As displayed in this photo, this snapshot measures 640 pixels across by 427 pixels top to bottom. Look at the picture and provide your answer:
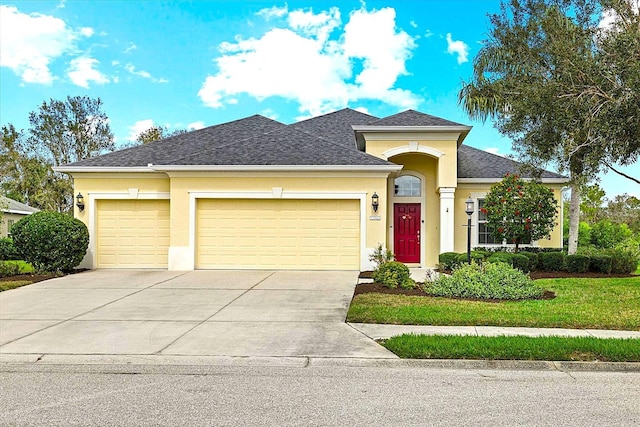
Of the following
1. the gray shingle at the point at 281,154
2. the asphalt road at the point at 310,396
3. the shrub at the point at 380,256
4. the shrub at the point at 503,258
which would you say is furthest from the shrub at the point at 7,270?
the shrub at the point at 503,258

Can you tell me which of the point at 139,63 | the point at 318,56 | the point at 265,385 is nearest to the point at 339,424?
the point at 265,385

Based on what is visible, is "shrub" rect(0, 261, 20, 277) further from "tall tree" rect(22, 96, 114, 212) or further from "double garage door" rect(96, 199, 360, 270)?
"tall tree" rect(22, 96, 114, 212)

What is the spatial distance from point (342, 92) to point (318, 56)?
3.89 m

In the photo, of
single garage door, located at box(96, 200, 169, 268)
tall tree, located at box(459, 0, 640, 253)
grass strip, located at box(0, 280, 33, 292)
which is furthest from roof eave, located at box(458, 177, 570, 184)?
grass strip, located at box(0, 280, 33, 292)

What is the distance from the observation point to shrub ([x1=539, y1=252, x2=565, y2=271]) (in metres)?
15.8

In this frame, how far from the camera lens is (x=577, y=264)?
1576 centimetres

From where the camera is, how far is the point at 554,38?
1081 centimetres

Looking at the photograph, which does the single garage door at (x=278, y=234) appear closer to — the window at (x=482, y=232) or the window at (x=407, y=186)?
the window at (x=407, y=186)

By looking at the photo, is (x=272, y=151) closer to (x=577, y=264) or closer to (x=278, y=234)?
(x=278, y=234)

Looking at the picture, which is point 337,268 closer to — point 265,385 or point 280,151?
point 280,151

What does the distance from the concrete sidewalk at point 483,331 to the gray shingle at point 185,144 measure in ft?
35.7

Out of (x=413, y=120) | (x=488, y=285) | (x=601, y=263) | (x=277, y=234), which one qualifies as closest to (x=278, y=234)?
(x=277, y=234)

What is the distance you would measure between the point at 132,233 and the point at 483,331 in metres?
12.6

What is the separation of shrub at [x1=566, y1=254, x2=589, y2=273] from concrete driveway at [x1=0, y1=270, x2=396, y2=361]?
22.1 ft
